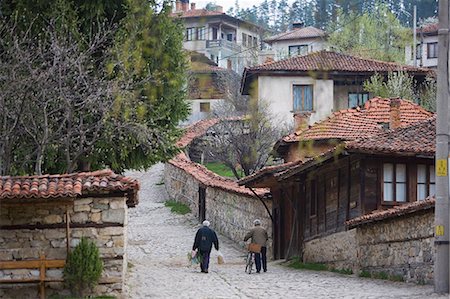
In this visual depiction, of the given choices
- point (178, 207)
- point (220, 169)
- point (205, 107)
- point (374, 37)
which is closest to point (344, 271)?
point (178, 207)

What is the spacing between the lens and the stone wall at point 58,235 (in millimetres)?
15945

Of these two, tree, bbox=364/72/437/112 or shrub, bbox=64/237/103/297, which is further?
tree, bbox=364/72/437/112

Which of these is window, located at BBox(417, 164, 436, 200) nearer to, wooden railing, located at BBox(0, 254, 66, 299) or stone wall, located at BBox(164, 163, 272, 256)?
stone wall, located at BBox(164, 163, 272, 256)

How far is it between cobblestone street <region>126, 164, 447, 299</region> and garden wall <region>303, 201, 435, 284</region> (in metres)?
0.40

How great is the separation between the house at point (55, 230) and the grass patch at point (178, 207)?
24.1 m

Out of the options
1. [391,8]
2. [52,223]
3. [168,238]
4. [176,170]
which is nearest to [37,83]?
[52,223]

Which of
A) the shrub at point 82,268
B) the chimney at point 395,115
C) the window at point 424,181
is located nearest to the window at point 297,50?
the chimney at point 395,115

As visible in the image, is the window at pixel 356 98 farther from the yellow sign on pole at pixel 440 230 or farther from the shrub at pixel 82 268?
the yellow sign on pole at pixel 440 230

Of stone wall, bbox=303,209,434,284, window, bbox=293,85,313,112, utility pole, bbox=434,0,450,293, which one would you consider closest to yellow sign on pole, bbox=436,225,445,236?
utility pole, bbox=434,0,450,293

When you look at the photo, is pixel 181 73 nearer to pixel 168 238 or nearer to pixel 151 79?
pixel 151 79

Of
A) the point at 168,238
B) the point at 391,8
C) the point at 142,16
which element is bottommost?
the point at 168,238

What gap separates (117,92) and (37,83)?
1.89 m

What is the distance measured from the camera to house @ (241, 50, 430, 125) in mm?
45656

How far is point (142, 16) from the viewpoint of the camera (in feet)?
79.0
